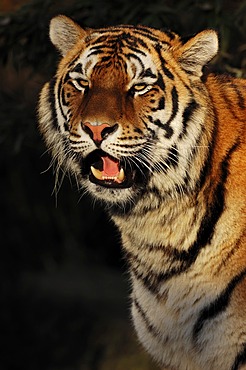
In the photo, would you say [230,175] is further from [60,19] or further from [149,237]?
[60,19]

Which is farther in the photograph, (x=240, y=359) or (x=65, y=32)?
(x=65, y=32)

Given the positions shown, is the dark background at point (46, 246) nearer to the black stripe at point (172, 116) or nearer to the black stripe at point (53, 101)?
the black stripe at point (53, 101)

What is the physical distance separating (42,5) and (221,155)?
2487 mm

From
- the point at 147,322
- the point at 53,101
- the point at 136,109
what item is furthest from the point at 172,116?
the point at 147,322

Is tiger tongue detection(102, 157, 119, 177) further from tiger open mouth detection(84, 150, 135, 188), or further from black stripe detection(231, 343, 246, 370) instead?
black stripe detection(231, 343, 246, 370)

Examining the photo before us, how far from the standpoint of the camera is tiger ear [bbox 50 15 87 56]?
457cm

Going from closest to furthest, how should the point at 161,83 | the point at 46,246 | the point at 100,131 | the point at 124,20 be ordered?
the point at 100,131, the point at 161,83, the point at 124,20, the point at 46,246

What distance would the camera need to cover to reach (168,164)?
430 cm

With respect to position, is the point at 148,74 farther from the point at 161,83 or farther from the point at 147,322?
the point at 147,322

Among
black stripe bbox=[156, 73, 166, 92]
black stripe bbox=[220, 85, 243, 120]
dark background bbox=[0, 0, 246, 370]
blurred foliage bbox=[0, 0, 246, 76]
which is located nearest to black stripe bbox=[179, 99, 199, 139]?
black stripe bbox=[156, 73, 166, 92]

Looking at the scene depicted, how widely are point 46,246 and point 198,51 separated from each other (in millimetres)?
5666

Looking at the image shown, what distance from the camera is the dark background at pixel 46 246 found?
656cm

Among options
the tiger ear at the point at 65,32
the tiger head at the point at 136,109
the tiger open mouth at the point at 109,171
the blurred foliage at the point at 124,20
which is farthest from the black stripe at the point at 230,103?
the blurred foliage at the point at 124,20

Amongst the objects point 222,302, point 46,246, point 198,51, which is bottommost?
point 46,246
